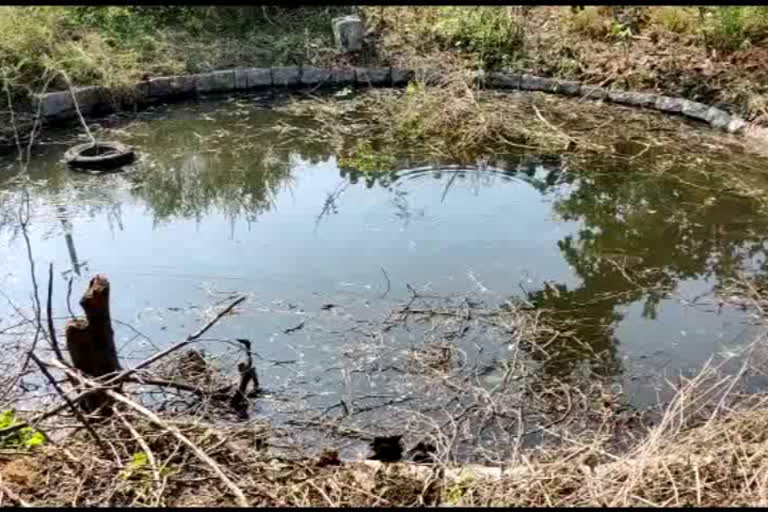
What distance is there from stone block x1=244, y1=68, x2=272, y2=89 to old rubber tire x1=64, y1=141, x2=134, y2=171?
2.01m

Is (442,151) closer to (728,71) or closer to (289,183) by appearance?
(289,183)

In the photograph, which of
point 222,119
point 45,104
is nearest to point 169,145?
point 222,119

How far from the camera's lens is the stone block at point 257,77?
859 cm

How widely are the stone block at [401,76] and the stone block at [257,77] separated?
1.31 metres

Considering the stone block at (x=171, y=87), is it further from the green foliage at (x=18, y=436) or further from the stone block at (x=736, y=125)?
the green foliage at (x=18, y=436)

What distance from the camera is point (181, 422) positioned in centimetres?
320

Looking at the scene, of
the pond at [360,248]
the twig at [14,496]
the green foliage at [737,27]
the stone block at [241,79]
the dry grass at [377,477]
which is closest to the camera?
the twig at [14,496]

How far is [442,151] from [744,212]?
245 cm

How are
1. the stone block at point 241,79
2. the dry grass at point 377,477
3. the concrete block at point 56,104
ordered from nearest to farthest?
the dry grass at point 377,477
the concrete block at point 56,104
the stone block at point 241,79

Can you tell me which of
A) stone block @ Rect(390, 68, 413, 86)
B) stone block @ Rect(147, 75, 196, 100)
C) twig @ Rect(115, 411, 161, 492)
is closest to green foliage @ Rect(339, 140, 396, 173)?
stone block @ Rect(390, 68, 413, 86)

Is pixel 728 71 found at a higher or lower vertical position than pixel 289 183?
higher

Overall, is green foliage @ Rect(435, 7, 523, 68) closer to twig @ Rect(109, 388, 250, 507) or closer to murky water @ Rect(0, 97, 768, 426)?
murky water @ Rect(0, 97, 768, 426)

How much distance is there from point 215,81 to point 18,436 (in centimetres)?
600

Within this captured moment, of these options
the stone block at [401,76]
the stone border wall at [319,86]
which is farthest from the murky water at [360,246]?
the stone block at [401,76]
